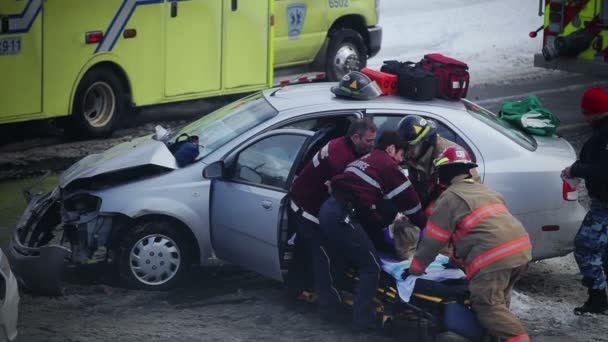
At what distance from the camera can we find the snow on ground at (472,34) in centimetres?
1847

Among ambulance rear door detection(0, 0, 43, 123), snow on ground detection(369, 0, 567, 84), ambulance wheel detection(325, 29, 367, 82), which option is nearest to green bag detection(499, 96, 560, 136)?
ambulance rear door detection(0, 0, 43, 123)

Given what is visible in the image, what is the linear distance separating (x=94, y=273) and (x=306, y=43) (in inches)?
307

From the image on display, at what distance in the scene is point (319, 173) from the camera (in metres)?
7.65

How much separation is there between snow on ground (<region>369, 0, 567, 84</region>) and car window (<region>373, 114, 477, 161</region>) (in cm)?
897

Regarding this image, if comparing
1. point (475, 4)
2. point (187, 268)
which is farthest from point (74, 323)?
point (475, 4)

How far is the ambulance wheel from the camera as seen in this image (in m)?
16.4

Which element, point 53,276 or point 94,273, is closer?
point 53,276

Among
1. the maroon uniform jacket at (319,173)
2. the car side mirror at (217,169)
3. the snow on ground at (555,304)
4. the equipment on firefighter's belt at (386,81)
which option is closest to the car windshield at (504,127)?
the equipment on firefighter's belt at (386,81)

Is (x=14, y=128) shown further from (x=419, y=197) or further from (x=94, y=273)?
(x=419, y=197)

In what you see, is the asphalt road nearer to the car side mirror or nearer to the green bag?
the green bag

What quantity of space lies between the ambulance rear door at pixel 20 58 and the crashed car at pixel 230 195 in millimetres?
4159

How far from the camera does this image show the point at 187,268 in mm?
8305

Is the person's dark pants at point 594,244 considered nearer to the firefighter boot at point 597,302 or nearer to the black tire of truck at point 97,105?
the firefighter boot at point 597,302

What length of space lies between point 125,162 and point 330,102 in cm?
155
